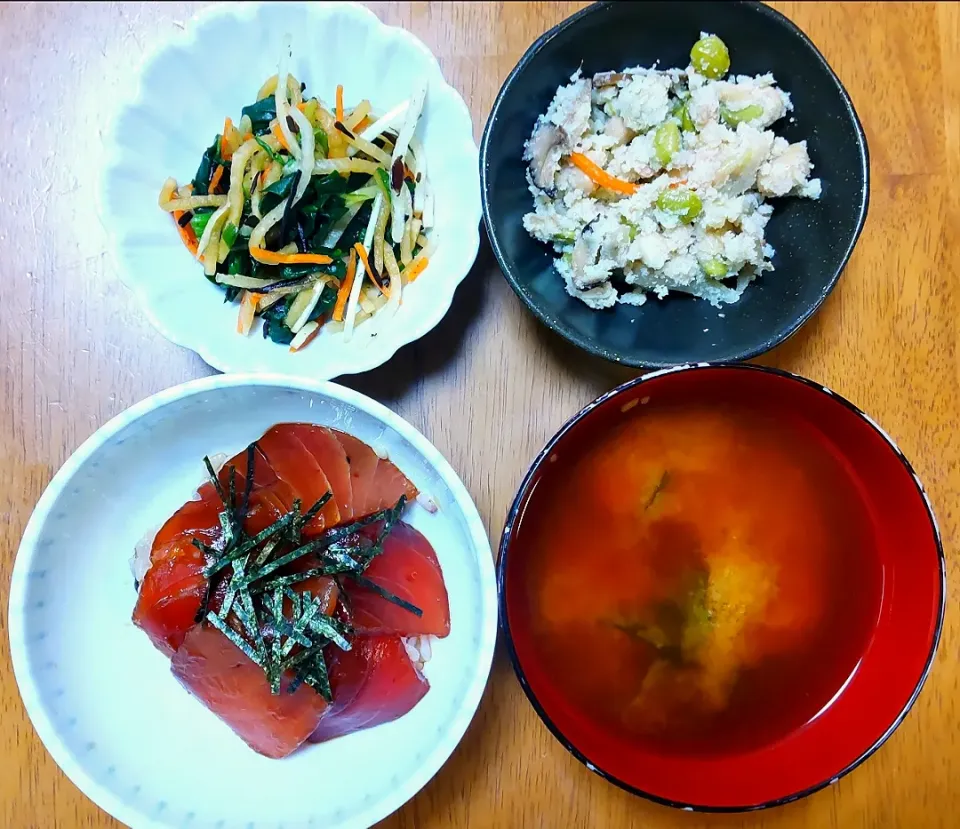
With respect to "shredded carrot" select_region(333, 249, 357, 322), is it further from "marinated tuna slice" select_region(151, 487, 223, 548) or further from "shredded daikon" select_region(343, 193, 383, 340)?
"marinated tuna slice" select_region(151, 487, 223, 548)

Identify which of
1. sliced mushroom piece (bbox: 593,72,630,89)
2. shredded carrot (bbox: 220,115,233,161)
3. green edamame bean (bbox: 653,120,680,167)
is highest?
shredded carrot (bbox: 220,115,233,161)

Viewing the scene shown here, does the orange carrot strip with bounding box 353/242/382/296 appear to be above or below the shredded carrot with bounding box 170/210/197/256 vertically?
below

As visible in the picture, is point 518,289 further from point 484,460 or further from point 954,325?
point 954,325

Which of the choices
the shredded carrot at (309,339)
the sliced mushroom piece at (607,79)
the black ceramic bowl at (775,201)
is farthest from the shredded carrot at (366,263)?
the sliced mushroom piece at (607,79)

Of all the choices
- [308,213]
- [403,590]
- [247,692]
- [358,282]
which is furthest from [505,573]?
[308,213]

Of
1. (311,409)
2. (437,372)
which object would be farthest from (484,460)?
A: (311,409)

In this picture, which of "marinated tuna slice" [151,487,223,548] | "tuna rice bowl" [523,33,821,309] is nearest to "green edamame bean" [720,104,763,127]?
"tuna rice bowl" [523,33,821,309]
